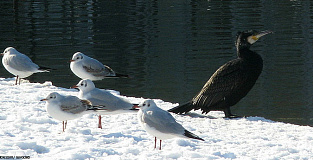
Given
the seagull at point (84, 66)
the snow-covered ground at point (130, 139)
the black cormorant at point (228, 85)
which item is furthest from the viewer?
the seagull at point (84, 66)

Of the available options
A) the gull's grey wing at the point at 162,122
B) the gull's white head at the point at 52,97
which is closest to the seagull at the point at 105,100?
the gull's white head at the point at 52,97

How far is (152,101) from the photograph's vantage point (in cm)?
824

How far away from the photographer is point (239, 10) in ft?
117

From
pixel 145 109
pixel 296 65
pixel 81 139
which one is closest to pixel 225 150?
pixel 145 109

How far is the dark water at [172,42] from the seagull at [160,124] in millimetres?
5831

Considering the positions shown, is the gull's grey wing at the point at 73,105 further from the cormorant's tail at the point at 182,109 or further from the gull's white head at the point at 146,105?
the cormorant's tail at the point at 182,109

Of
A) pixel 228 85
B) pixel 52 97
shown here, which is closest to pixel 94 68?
pixel 228 85

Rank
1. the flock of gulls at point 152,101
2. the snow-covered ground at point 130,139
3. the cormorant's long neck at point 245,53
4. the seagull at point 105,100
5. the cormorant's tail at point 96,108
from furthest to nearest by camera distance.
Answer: the cormorant's long neck at point 245,53
the seagull at point 105,100
the cormorant's tail at point 96,108
the flock of gulls at point 152,101
the snow-covered ground at point 130,139

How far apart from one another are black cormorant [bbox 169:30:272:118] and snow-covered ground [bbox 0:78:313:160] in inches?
18.7

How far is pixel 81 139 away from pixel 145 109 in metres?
1.07

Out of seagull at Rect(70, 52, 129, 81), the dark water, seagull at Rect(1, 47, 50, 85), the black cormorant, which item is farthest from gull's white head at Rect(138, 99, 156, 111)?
the dark water

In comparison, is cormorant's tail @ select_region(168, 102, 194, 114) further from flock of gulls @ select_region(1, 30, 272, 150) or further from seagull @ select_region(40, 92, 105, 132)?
seagull @ select_region(40, 92, 105, 132)

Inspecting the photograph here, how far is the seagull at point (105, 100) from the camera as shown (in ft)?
30.1

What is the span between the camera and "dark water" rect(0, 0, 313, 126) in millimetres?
16422
